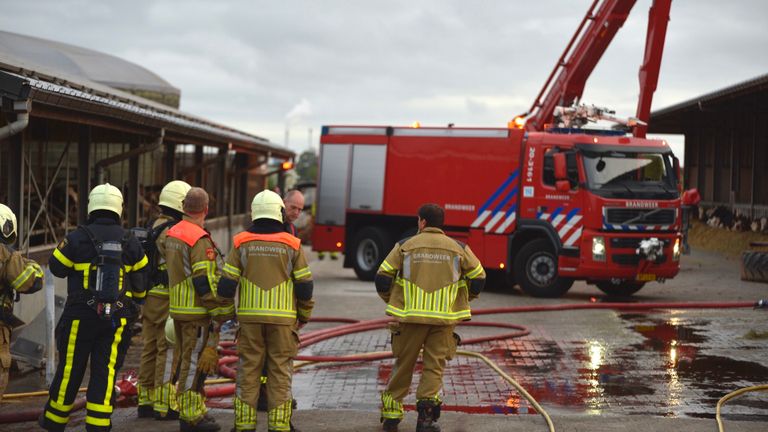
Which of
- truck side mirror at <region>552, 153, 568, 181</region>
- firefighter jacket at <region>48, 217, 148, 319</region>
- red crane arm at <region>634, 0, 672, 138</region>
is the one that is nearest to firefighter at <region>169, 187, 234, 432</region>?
firefighter jacket at <region>48, 217, 148, 319</region>

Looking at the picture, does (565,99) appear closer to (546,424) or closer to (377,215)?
(377,215)

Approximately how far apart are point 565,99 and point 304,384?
1147cm

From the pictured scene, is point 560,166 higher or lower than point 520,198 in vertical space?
higher

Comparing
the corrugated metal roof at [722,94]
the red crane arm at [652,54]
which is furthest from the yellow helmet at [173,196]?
the corrugated metal roof at [722,94]

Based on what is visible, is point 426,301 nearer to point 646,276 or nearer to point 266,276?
point 266,276

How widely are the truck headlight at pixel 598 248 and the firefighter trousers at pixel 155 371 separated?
951cm

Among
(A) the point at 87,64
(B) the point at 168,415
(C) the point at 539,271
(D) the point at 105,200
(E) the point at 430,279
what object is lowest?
(B) the point at 168,415

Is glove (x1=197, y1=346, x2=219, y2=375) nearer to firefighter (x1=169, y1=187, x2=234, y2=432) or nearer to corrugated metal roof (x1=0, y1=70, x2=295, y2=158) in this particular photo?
firefighter (x1=169, y1=187, x2=234, y2=432)

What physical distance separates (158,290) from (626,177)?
1009 centimetres

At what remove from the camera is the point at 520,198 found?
17.1 meters

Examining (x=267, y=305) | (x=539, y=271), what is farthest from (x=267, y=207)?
(x=539, y=271)

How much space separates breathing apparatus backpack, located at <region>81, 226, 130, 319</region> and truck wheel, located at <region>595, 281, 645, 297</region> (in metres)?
11.8

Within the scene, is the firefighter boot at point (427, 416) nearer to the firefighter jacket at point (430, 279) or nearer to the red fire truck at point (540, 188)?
the firefighter jacket at point (430, 279)

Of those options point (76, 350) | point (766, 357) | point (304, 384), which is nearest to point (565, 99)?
point (766, 357)
